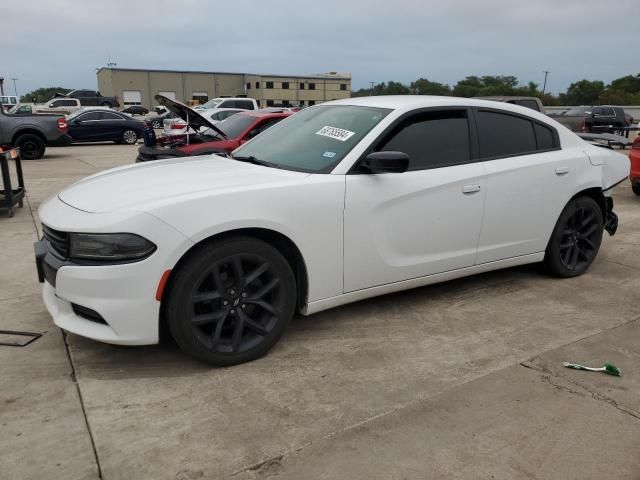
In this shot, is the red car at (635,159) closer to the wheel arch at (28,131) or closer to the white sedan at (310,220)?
the white sedan at (310,220)

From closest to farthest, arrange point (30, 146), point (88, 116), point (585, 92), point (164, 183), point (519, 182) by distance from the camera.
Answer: point (164, 183) → point (519, 182) → point (30, 146) → point (88, 116) → point (585, 92)

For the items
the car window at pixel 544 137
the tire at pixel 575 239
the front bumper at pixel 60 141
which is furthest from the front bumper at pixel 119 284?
the front bumper at pixel 60 141

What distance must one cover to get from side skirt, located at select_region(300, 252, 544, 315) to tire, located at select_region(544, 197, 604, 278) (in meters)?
0.17

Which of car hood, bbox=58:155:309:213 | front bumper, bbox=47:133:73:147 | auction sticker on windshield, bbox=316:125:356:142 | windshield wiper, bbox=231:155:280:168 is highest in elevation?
auction sticker on windshield, bbox=316:125:356:142

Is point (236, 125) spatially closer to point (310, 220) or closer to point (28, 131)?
point (310, 220)

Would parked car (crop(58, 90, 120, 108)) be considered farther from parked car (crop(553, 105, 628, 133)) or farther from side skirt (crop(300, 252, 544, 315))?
side skirt (crop(300, 252, 544, 315))

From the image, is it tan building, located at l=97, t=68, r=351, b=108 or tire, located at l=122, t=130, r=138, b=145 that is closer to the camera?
tire, located at l=122, t=130, r=138, b=145

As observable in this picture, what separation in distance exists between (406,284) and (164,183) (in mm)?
1757

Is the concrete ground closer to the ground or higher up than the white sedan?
closer to the ground

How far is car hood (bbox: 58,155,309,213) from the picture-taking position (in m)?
2.97

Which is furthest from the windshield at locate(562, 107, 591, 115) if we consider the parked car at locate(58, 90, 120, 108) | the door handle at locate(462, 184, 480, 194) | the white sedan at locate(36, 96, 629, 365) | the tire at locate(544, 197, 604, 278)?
the parked car at locate(58, 90, 120, 108)

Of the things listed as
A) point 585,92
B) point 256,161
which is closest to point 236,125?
point 256,161

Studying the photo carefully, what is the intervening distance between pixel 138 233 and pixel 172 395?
870 millimetres

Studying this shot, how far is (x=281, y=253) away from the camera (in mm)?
3299
